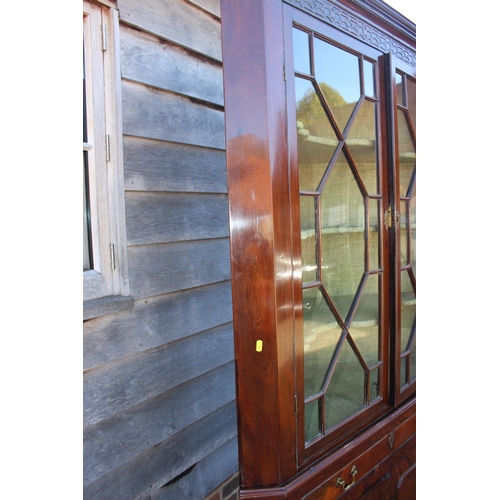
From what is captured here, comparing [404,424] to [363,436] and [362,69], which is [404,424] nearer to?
[363,436]

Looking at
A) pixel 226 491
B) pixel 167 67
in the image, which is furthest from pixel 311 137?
pixel 226 491

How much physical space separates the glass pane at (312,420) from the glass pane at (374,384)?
29cm

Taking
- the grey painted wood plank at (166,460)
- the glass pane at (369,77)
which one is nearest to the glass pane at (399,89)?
the glass pane at (369,77)

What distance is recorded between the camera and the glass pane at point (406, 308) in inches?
58.0

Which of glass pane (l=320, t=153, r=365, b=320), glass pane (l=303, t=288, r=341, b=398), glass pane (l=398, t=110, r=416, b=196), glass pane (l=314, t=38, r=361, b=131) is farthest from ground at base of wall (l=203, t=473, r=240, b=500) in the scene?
glass pane (l=314, t=38, r=361, b=131)

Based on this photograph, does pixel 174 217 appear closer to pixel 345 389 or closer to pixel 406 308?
pixel 345 389

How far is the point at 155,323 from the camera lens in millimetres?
1386

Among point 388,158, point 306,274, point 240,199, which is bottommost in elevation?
point 306,274

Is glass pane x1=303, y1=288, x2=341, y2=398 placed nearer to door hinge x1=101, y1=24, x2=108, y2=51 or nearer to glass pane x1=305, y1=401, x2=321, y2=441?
glass pane x1=305, y1=401, x2=321, y2=441

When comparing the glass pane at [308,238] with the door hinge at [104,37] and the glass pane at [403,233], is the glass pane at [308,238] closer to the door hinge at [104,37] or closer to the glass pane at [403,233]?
the glass pane at [403,233]
